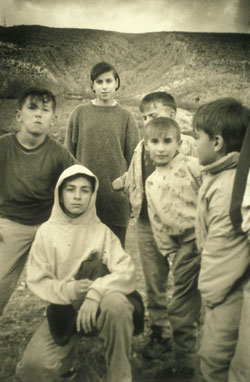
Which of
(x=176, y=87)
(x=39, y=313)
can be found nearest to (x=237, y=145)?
(x=176, y=87)

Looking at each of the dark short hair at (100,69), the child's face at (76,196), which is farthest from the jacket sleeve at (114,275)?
the dark short hair at (100,69)

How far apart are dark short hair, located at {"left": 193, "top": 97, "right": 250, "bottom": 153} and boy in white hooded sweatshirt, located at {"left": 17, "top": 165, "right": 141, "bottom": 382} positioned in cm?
49

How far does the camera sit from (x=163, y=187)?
60.5 inches

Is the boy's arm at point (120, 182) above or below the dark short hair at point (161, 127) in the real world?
below

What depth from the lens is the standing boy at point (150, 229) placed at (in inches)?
65.1

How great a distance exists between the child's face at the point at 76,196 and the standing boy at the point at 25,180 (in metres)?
0.16

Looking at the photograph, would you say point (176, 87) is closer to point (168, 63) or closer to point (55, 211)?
point (168, 63)

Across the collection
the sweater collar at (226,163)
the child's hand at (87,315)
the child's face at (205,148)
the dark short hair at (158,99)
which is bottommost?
the child's hand at (87,315)

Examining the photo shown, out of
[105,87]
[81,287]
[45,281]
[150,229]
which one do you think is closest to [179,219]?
[150,229]

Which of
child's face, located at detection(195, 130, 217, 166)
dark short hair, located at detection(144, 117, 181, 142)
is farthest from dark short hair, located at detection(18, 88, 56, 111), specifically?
child's face, located at detection(195, 130, 217, 166)

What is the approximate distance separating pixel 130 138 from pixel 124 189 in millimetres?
251

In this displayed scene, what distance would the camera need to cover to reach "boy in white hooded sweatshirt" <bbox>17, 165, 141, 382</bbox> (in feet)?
4.41

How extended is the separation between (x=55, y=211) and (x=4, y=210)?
26cm

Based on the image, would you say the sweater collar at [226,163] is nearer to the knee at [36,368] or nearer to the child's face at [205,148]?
the child's face at [205,148]
